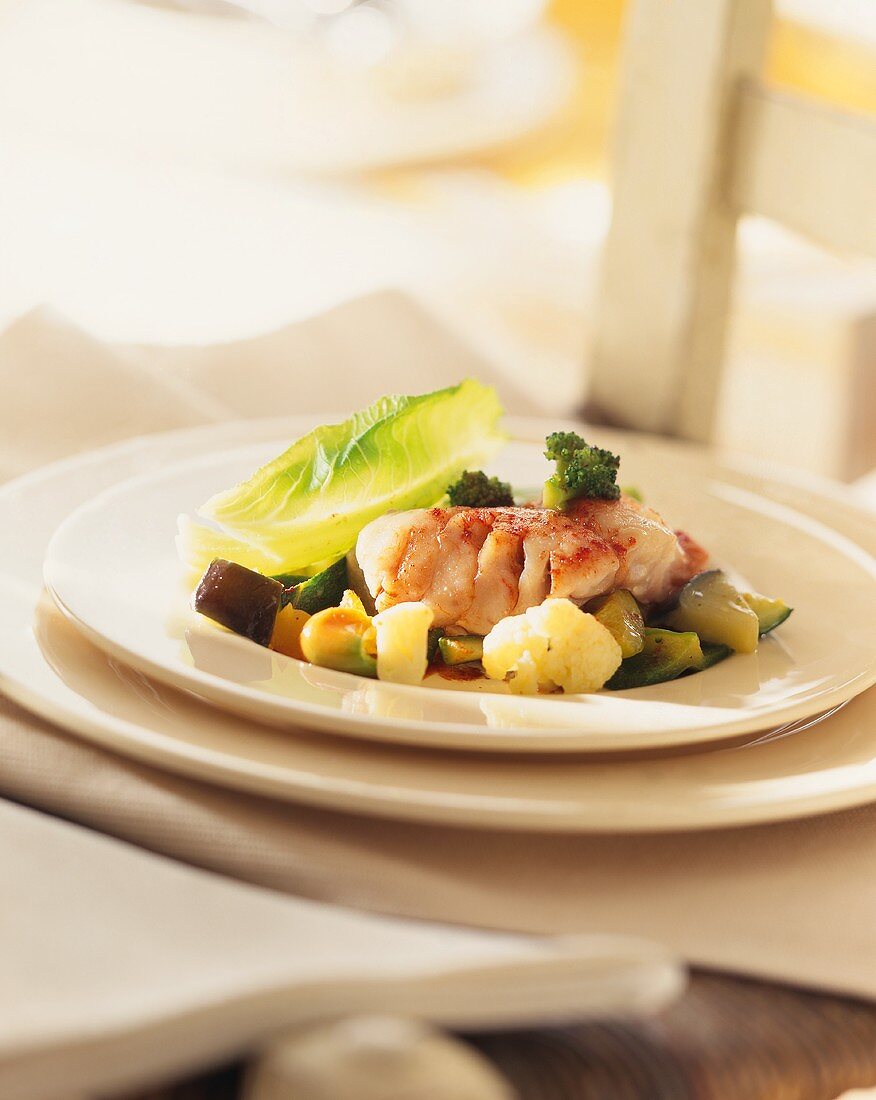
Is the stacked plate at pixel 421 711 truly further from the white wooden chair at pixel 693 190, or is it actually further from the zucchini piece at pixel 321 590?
the white wooden chair at pixel 693 190

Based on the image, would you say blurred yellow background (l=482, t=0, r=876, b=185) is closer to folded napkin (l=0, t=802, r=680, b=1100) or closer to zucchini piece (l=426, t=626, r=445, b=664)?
zucchini piece (l=426, t=626, r=445, b=664)

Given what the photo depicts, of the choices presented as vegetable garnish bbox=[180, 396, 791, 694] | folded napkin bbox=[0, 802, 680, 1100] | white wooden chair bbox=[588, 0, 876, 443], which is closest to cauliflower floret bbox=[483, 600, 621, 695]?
vegetable garnish bbox=[180, 396, 791, 694]

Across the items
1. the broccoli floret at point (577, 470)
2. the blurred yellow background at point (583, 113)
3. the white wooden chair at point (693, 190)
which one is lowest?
the broccoli floret at point (577, 470)

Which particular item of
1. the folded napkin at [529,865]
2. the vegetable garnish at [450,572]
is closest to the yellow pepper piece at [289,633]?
the vegetable garnish at [450,572]

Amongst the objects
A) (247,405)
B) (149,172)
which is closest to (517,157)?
(149,172)

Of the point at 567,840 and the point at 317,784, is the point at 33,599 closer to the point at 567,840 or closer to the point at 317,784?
the point at 317,784

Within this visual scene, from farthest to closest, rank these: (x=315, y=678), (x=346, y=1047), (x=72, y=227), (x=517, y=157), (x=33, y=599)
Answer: (x=517, y=157)
(x=72, y=227)
(x=33, y=599)
(x=315, y=678)
(x=346, y=1047)
